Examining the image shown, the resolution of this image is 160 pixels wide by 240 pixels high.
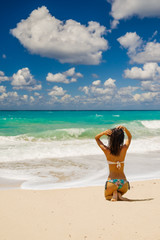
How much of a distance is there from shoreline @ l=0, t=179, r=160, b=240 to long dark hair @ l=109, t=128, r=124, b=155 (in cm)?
94

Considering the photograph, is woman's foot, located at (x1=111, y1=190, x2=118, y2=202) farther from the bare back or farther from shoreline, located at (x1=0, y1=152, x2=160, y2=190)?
shoreline, located at (x1=0, y1=152, x2=160, y2=190)

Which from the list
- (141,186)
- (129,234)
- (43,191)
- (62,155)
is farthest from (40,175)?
(129,234)

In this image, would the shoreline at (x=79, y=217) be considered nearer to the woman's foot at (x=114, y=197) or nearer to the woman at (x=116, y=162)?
the woman's foot at (x=114, y=197)

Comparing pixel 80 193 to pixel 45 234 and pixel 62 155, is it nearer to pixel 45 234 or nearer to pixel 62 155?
pixel 45 234

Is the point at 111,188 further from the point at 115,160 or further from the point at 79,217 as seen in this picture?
the point at 79,217

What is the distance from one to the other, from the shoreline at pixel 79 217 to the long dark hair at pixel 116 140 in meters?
0.94

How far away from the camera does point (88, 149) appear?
40.9 ft

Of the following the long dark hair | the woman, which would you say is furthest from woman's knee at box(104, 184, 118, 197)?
the long dark hair

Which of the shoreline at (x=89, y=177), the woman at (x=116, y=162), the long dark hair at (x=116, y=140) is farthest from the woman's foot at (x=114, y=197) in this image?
the shoreline at (x=89, y=177)

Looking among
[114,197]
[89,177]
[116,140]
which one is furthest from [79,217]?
[89,177]

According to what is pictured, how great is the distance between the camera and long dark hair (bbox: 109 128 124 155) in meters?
3.91

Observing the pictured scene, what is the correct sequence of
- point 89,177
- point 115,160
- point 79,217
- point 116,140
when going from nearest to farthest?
point 79,217
point 116,140
point 115,160
point 89,177

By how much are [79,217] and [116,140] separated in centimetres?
145

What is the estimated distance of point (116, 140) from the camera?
3938 mm
